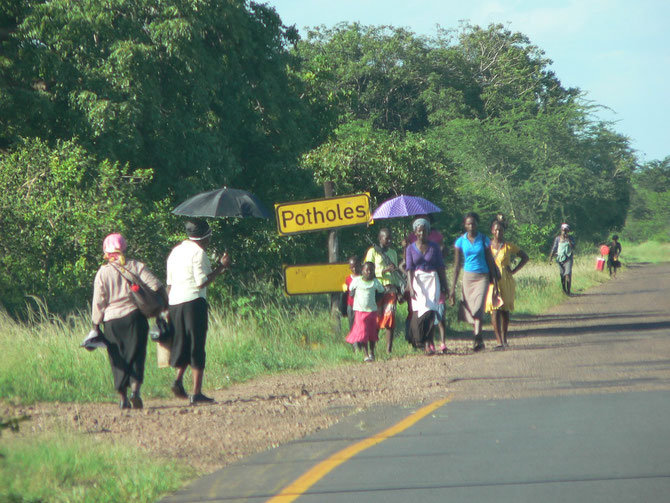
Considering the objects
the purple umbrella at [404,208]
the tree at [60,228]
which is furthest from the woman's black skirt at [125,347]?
the purple umbrella at [404,208]

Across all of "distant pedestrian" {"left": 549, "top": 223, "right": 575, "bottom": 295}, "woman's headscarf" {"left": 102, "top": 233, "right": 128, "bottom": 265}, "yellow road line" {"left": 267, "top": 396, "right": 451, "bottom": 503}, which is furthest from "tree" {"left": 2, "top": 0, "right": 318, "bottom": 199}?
"yellow road line" {"left": 267, "top": 396, "right": 451, "bottom": 503}

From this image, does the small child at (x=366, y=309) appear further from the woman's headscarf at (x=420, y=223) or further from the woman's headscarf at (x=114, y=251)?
the woman's headscarf at (x=114, y=251)

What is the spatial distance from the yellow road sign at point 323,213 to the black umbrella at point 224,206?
1639 mm

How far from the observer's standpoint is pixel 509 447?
6.88 meters

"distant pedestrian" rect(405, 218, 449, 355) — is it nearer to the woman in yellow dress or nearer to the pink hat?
the woman in yellow dress

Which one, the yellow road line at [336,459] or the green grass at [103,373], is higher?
the green grass at [103,373]

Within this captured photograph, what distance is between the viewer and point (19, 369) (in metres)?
10.9

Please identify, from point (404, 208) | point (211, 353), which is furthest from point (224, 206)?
point (404, 208)

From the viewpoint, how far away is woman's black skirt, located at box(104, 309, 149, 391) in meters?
9.30

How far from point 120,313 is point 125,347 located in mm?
322

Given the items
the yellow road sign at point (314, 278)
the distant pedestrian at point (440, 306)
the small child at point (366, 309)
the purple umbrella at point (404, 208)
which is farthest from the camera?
the purple umbrella at point (404, 208)

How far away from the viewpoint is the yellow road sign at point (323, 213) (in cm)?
1457

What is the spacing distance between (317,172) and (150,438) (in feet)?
53.1

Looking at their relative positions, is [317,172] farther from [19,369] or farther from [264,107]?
[19,369]
